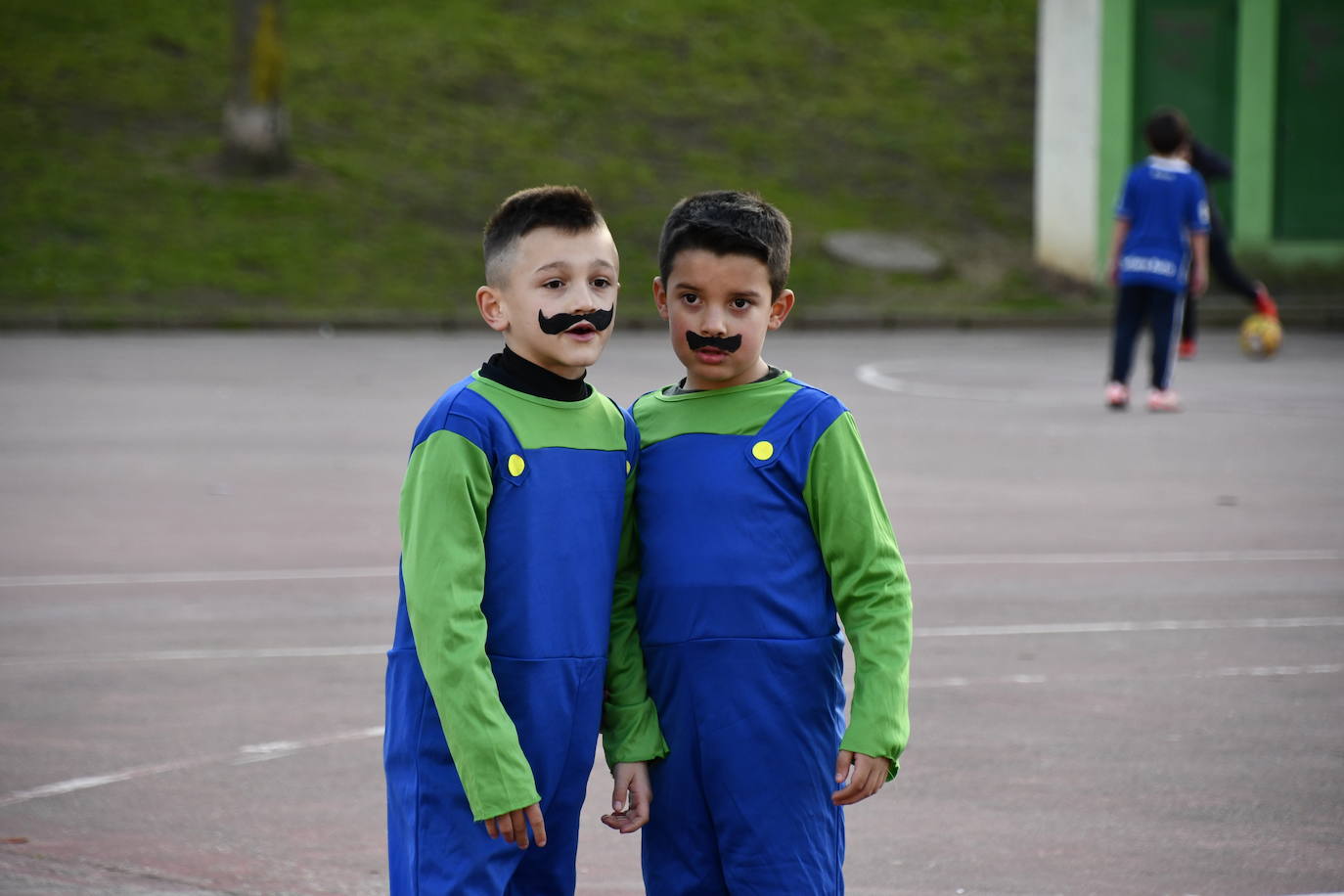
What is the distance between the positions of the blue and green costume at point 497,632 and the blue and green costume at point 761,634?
123 millimetres

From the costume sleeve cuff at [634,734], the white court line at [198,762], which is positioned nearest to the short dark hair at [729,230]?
the costume sleeve cuff at [634,734]

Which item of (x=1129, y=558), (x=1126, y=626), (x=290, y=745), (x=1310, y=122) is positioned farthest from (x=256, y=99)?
(x=290, y=745)

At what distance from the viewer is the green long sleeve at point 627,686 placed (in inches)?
134

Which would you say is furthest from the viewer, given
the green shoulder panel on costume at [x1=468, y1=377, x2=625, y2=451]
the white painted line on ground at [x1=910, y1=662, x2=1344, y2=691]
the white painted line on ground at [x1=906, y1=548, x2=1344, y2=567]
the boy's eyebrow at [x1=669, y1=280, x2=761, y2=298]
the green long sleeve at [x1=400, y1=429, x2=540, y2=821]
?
the white painted line on ground at [x1=906, y1=548, x2=1344, y2=567]

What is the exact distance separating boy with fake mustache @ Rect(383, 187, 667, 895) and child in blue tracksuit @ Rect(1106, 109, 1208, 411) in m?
12.1

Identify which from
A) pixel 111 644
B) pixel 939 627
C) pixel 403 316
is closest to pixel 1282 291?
pixel 403 316

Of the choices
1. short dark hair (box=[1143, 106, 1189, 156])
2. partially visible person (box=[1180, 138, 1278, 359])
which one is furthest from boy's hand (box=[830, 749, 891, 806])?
partially visible person (box=[1180, 138, 1278, 359])

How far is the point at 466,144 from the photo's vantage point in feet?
93.9

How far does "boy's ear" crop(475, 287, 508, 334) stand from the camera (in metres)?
3.46

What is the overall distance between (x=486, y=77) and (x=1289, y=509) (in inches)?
869

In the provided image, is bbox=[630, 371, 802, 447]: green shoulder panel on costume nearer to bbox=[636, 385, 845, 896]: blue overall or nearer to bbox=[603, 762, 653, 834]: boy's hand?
bbox=[636, 385, 845, 896]: blue overall

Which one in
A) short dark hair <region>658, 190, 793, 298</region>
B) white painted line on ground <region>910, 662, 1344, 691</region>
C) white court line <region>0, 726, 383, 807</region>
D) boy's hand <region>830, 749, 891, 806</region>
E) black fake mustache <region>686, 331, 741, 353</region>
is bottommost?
white painted line on ground <region>910, 662, 1344, 691</region>

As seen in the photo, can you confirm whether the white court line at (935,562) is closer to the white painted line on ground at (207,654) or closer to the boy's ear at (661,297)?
the white painted line on ground at (207,654)

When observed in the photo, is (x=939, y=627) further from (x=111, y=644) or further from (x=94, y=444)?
(x=94, y=444)
